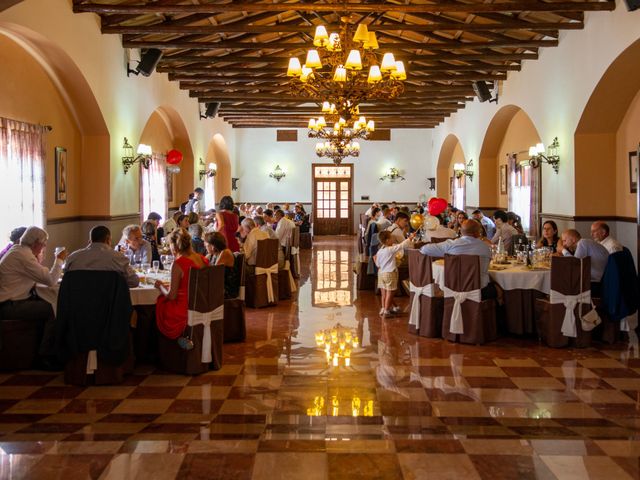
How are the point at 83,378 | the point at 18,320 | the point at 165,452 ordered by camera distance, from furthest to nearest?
1. the point at 18,320
2. the point at 83,378
3. the point at 165,452

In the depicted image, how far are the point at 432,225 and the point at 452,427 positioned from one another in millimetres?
6440

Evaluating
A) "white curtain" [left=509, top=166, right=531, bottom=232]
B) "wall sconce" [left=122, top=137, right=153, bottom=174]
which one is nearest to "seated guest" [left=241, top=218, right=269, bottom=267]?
"wall sconce" [left=122, top=137, right=153, bottom=174]

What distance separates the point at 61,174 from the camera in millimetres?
9898

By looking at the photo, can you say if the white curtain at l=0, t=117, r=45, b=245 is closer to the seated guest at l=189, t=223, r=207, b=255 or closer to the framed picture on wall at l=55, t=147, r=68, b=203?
the framed picture on wall at l=55, t=147, r=68, b=203

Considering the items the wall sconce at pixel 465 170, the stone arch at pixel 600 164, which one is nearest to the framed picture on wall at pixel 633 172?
the stone arch at pixel 600 164

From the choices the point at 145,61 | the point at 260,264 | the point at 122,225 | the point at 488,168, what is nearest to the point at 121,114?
the point at 145,61

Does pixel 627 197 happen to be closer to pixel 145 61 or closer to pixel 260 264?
pixel 260 264

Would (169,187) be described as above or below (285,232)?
above

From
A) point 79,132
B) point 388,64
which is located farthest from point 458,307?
point 79,132

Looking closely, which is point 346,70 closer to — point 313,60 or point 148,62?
point 313,60

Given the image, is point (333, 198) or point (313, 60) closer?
point (313, 60)

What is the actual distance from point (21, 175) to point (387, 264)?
14.9 feet

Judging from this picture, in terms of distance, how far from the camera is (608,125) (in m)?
10.4

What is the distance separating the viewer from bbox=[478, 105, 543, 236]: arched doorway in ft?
46.2
